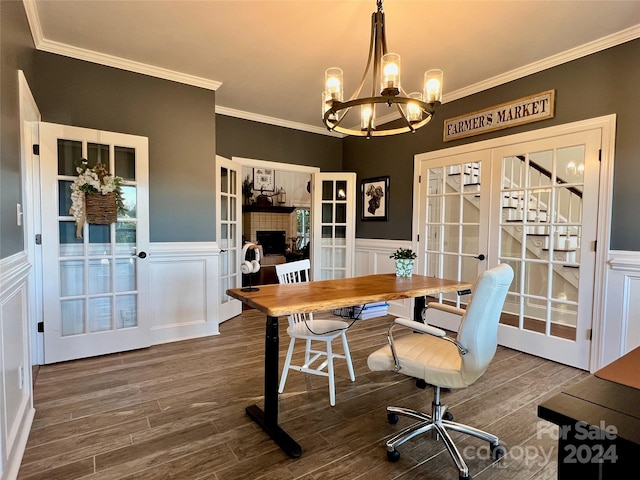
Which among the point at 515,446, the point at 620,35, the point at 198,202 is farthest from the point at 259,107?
the point at 515,446

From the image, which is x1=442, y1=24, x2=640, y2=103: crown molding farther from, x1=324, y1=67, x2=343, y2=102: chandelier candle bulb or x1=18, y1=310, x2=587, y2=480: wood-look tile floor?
x1=18, y1=310, x2=587, y2=480: wood-look tile floor

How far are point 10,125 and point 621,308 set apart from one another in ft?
14.2

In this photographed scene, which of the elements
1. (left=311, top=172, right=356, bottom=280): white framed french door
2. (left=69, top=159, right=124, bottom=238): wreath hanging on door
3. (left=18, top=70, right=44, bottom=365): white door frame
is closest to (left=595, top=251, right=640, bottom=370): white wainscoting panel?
(left=311, top=172, right=356, bottom=280): white framed french door

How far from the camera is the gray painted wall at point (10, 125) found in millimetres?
1668

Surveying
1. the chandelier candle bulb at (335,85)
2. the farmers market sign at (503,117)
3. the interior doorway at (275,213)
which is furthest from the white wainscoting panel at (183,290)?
the interior doorway at (275,213)

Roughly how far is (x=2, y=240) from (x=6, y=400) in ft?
2.39

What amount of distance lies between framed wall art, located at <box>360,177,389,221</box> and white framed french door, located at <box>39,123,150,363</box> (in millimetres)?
2917

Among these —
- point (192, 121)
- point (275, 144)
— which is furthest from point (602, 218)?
point (192, 121)

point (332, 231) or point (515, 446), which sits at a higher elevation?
point (332, 231)

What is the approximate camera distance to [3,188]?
1649 millimetres

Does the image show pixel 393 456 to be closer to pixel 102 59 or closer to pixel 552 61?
pixel 552 61

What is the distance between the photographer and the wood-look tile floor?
67.2 inches

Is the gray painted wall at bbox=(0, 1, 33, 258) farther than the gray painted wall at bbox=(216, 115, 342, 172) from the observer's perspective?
No

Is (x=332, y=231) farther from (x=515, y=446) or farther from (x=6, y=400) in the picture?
(x=6, y=400)
